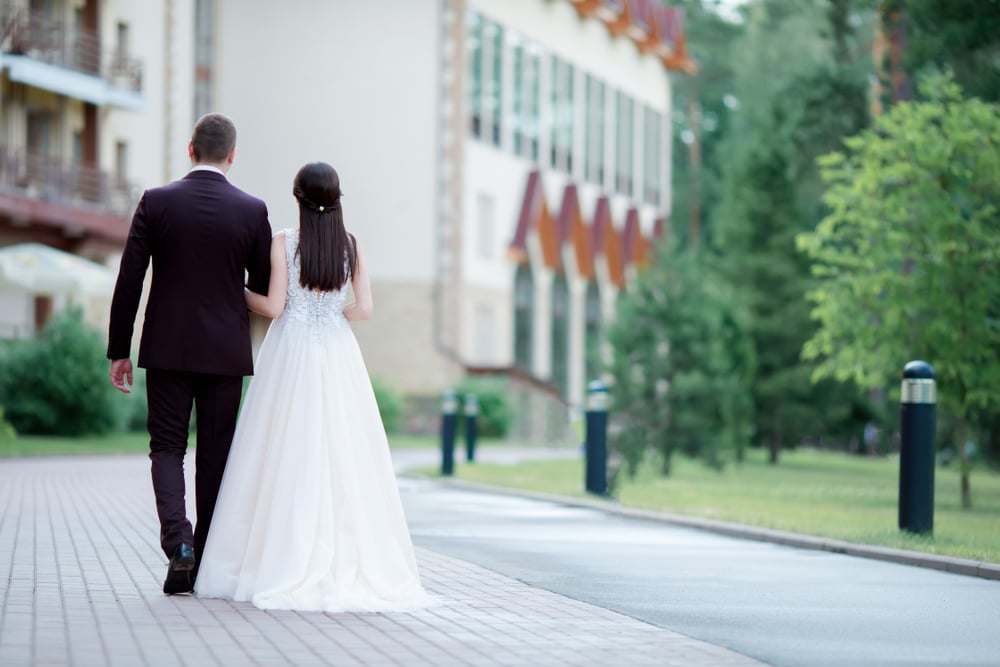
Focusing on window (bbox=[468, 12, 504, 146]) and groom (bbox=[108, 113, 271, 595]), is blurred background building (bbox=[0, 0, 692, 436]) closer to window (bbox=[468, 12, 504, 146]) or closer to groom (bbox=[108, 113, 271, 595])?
window (bbox=[468, 12, 504, 146])

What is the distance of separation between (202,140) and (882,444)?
39307 mm

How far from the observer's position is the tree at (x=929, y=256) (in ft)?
67.3

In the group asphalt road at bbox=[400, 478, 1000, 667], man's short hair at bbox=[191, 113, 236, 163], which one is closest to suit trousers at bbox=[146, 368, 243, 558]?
man's short hair at bbox=[191, 113, 236, 163]

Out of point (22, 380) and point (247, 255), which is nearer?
point (247, 255)

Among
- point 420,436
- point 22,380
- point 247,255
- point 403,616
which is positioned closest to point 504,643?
point 403,616

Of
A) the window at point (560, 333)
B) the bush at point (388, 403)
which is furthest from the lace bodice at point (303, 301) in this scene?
the window at point (560, 333)

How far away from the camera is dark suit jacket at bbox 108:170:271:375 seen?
853cm

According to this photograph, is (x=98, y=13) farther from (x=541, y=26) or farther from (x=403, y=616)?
(x=403, y=616)

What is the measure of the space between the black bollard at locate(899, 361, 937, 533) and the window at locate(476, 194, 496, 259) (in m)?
36.8

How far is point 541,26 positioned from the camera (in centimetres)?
5378

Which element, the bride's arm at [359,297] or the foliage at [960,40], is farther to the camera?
the foliage at [960,40]

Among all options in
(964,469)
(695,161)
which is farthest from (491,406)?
(695,161)

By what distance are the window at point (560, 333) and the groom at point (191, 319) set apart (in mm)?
47902

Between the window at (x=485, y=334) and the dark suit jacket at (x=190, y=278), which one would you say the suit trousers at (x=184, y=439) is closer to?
the dark suit jacket at (x=190, y=278)
